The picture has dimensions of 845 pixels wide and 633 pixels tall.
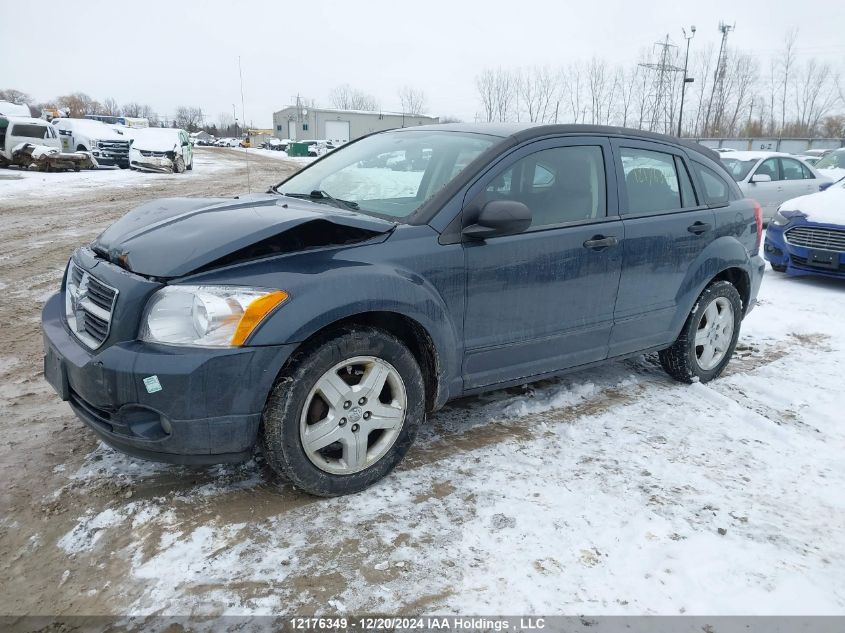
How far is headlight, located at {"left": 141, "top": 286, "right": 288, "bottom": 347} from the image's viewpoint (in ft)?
8.07

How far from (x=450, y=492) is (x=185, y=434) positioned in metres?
1.23

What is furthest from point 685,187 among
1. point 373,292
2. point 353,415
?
point 353,415

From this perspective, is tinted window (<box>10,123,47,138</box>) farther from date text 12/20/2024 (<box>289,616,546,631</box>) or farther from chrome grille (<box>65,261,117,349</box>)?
date text 12/20/2024 (<box>289,616,546,631</box>)

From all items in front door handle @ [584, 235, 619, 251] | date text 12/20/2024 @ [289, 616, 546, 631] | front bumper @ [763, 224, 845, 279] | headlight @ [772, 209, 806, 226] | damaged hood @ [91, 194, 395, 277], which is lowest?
date text 12/20/2024 @ [289, 616, 546, 631]

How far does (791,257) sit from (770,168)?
14.9 ft

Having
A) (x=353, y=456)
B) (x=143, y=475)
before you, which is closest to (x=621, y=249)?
(x=353, y=456)

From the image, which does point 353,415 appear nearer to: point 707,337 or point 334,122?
point 707,337

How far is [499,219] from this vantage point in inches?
116

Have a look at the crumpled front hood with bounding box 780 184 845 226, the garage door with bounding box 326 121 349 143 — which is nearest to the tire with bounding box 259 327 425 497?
the crumpled front hood with bounding box 780 184 845 226

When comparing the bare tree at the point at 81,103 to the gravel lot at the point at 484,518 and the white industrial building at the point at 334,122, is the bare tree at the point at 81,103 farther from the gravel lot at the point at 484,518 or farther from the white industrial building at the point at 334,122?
the gravel lot at the point at 484,518

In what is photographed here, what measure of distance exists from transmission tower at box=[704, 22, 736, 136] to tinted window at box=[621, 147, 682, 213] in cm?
5867

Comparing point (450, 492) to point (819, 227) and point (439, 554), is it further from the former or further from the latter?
point (819, 227)

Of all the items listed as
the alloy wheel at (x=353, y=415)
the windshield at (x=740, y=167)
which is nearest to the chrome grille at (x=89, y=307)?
the alloy wheel at (x=353, y=415)

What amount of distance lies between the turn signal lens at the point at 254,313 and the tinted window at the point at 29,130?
77.1 feet
